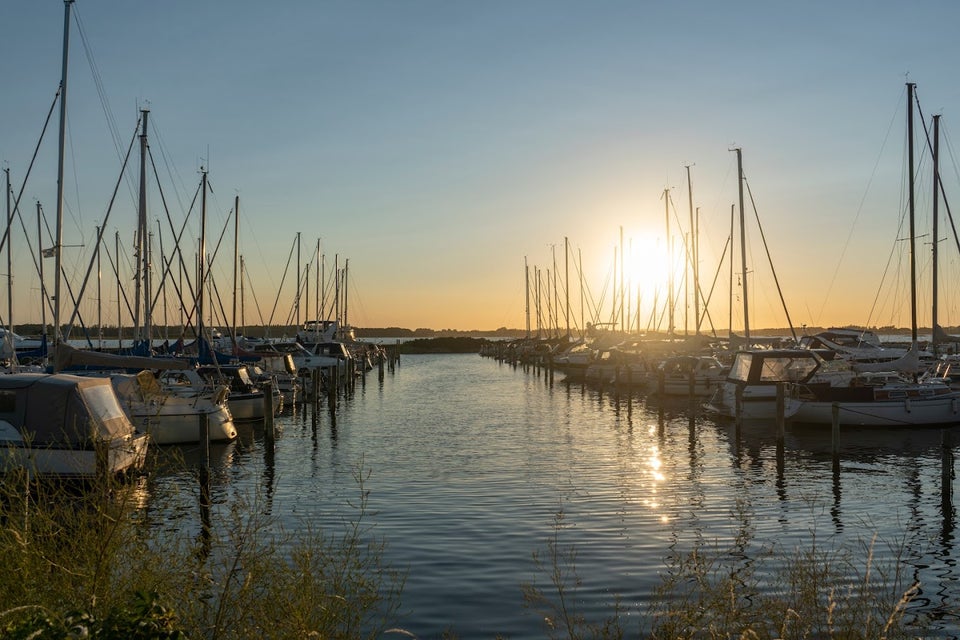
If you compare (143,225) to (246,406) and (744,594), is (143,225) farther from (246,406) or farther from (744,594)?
(744,594)

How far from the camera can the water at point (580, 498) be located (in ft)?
43.7

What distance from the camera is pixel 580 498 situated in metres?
20.4

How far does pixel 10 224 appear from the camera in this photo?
38.0 m

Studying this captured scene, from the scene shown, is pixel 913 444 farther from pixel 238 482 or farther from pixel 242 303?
pixel 242 303

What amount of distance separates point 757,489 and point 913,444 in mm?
10994

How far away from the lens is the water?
13.3 metres

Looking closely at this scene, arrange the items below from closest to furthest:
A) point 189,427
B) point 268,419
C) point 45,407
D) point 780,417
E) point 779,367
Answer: point 45,407, point 780,417, point 268,419, point 189,427, point 779,367

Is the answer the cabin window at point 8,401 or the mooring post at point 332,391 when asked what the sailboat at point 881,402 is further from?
the cabin window at point 8,401

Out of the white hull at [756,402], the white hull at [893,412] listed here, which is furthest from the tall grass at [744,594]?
the white hull at [756,402]

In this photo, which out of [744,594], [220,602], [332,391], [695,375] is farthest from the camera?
[695,375]

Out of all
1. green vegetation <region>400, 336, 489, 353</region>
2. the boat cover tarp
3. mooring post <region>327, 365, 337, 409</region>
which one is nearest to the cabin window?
the boat cover tarp

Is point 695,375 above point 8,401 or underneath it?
underneath

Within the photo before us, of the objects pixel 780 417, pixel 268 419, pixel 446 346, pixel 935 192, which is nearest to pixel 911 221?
pixel 935 192

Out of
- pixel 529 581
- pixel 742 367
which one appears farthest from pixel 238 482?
pixel 742 367
